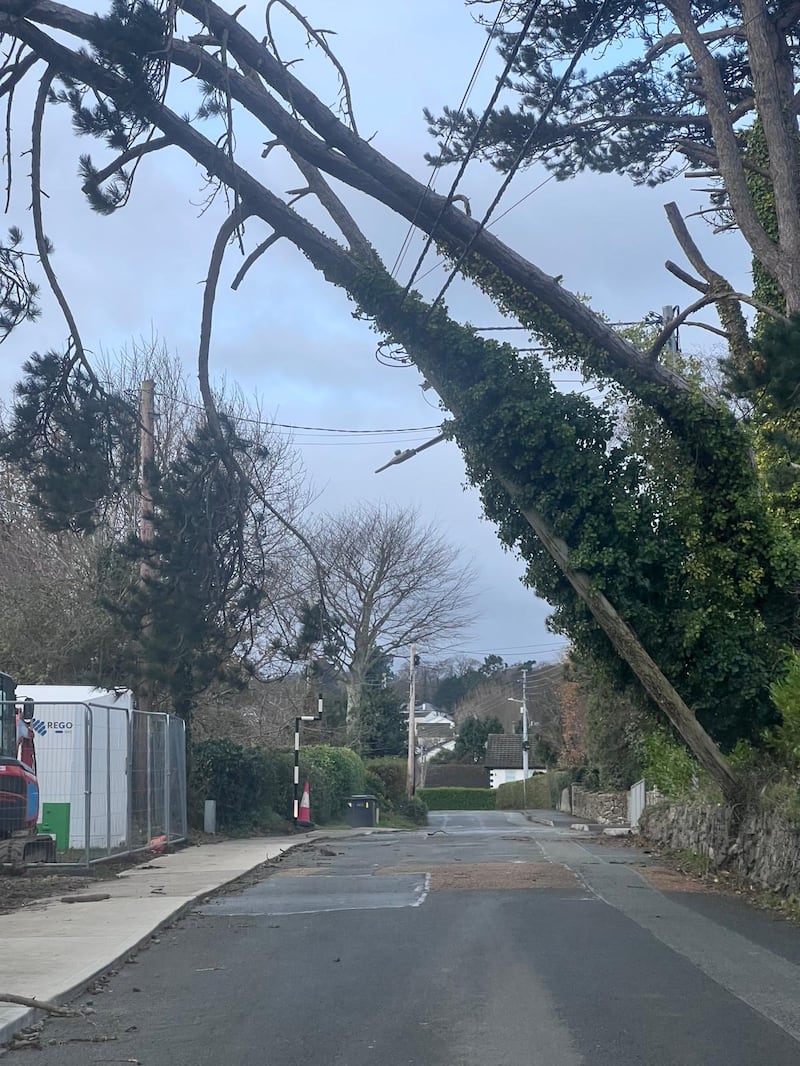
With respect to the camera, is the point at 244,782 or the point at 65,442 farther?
the point at 244,782

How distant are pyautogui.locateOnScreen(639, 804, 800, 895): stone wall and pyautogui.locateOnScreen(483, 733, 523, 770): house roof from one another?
72.6 metres

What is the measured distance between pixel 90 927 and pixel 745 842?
31.0 feet

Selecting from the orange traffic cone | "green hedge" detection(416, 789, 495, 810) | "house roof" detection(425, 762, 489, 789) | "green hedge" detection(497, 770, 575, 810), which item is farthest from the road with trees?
"house roof" detection(425, 762, 489, 789)

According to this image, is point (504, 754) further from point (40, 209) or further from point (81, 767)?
point (40, 209)

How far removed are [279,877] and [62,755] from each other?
12.5 feet

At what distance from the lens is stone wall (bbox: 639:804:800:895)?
48.3ft

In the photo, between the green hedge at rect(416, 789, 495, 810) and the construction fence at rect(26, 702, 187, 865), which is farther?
the green hedge at rect(416, 789, 495, 810)

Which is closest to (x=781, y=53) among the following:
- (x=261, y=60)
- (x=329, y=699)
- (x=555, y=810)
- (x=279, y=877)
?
(x=261, y=60)

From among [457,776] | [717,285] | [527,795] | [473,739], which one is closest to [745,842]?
[717,285]

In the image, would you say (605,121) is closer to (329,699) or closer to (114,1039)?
(114,1039)

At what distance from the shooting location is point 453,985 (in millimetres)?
8805

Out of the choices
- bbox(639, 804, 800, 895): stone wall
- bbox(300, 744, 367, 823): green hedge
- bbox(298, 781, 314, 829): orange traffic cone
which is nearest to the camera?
bbox(639, 804, 800, 895): stone wall

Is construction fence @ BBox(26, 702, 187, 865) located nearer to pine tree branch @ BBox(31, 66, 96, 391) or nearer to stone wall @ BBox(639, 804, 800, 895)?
pine tree branch @ BBox(31, 66, 96, 391)

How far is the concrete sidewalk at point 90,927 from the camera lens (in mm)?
8555
